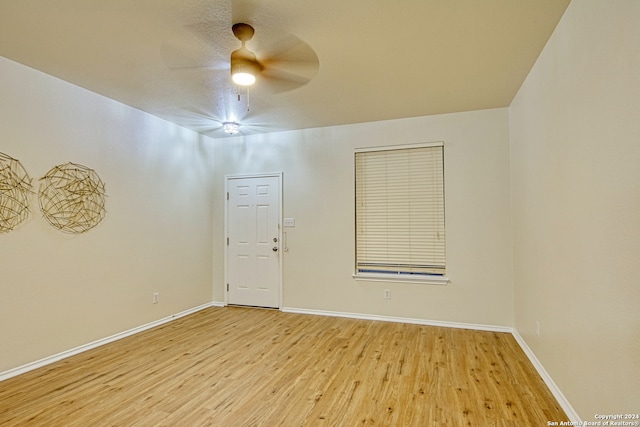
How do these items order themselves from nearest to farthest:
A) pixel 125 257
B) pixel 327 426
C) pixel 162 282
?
pixel 327 426, pixel 125 257, pixel 162 282

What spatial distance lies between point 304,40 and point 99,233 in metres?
2.91

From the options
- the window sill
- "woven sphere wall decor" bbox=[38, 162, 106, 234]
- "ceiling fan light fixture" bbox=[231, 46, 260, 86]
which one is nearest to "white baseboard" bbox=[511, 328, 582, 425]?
the window sill

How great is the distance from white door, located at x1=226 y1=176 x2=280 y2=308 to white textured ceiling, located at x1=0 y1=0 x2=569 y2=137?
1489 millimetres

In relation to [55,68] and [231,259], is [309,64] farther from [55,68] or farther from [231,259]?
[231,259]

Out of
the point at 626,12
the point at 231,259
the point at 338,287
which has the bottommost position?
the point at 338,287

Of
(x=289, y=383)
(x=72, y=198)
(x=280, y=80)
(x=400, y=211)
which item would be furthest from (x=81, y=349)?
(x=400, y=211)

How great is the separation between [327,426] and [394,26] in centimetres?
272

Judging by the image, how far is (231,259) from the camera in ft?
16.6

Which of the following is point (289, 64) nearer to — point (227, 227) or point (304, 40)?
point (304, 40)

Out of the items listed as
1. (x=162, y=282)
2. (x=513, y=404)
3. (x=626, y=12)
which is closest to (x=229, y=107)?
(x=162, y=282)

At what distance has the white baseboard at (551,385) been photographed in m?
2.03

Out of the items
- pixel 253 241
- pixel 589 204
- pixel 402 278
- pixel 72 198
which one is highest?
pixel 72 198

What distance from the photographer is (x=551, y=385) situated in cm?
243

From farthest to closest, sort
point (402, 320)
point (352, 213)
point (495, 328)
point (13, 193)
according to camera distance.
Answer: point (352, 213)
point (402, 320)
point (495, 328)
point (13, 193)
